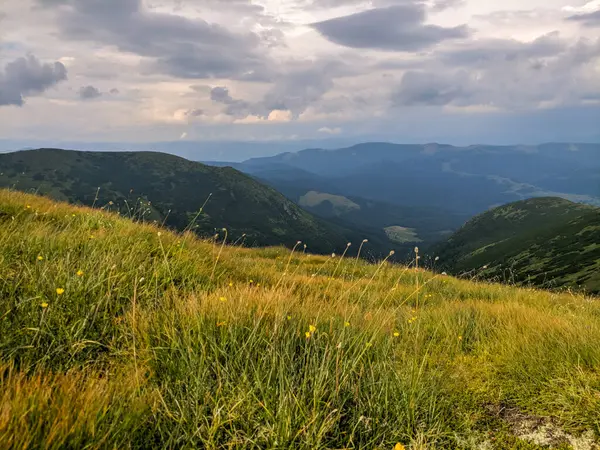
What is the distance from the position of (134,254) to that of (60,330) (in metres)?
2.50

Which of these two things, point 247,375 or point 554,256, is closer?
point 247,375

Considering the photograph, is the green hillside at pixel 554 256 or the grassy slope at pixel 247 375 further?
the green hillside at pixel 554 256

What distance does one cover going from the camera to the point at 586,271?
3123 inches

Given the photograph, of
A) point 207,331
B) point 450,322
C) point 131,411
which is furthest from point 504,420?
point 131,411

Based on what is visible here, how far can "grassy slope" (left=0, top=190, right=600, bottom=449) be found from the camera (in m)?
2.60

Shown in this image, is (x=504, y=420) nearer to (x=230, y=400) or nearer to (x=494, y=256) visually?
(x=230, y=400)

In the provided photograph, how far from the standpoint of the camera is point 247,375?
3.14 m

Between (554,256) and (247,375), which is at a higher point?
(247,375)

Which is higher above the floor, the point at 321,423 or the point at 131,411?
the point at 131,411

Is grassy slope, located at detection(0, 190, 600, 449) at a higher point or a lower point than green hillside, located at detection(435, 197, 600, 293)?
higher

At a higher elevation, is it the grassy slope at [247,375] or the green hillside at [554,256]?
the grassy slope at [247,375]

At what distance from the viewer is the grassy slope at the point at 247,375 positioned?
2598mm

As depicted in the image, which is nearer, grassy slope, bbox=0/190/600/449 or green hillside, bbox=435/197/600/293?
grassy slope, bbox=0/190/600/449

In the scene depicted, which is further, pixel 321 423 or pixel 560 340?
pixel 560 340
